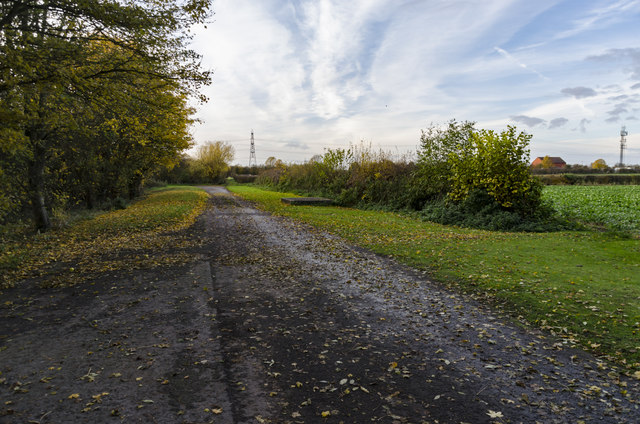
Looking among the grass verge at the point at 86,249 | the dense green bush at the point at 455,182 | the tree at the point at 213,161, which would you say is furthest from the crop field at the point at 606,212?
the tree at the point at 213,161

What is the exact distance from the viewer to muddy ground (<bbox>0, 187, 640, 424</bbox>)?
11.7 feet

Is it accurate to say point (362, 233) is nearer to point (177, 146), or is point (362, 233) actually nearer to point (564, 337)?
point (564, 337)

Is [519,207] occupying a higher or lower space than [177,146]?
lower

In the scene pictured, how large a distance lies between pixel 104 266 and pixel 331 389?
24.1 feet

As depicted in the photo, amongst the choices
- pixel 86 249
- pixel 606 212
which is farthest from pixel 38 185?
pixel 606 212

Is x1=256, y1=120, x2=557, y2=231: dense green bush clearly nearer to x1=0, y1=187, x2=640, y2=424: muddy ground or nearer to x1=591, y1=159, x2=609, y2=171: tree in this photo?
x1=0, y1=187, x2=640, y2=424: muddy ground

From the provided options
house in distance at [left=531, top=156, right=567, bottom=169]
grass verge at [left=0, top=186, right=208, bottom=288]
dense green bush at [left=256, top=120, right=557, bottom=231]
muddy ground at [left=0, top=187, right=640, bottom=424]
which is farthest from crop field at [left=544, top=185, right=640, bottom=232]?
house in distance at [left=531, top=156, right=567, bottom=169]

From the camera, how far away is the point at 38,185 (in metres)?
13.5

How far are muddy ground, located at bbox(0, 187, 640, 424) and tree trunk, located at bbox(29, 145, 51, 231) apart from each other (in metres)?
7.47

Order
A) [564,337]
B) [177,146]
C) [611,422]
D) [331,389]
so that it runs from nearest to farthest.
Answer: [611,422] → [331,389] → [564,337] → [177,146]

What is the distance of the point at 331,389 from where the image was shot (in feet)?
12.8

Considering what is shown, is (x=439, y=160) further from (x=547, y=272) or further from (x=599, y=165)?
(x=599, y=165)

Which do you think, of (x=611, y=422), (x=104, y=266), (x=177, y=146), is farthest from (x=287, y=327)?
(x=177, y=146)

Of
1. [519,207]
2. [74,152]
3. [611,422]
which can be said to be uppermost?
[74,152]
